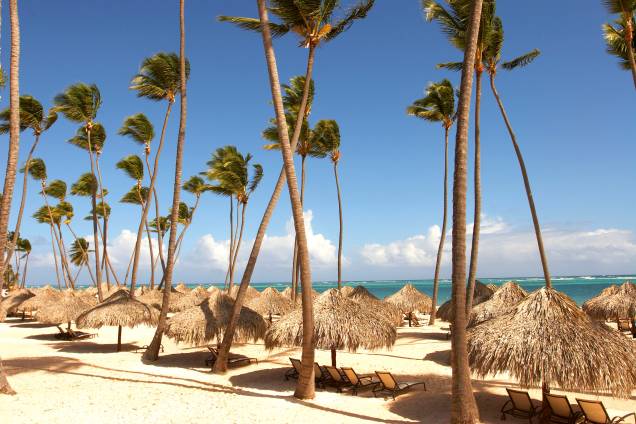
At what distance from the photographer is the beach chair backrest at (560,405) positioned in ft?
26.1

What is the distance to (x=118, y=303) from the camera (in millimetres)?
16219

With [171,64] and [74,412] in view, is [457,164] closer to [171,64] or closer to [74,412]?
[74,412]

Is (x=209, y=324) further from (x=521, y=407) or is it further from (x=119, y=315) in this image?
(x=521, y=407)

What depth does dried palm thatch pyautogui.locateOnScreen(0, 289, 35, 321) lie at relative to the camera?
29.2 m

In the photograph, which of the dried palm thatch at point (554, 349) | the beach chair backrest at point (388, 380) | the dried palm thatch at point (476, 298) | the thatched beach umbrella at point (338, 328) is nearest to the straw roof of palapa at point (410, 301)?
the dried palm thatch at point (476, 298)

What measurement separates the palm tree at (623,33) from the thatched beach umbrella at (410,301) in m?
15.7

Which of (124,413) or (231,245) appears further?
(231,245)

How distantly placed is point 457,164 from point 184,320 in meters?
10.3

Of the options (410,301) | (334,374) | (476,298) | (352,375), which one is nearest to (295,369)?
(334,374)

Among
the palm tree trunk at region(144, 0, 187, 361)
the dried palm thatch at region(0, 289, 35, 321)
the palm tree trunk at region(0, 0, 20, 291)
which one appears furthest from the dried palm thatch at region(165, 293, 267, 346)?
the dried palm thatch at region(0, 289, 35, 321)

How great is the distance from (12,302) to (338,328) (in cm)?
2856

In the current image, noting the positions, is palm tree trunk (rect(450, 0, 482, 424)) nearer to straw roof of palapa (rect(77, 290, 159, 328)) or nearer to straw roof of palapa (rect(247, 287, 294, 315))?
straw roof of palapa (rect(77, 290, 159, 328))

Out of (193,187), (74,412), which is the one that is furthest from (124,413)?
(193,187)

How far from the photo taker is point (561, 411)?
8.08 metres
